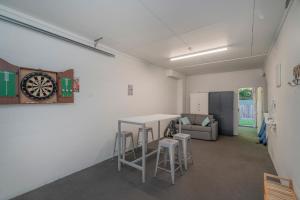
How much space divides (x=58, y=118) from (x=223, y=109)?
6.03 metres

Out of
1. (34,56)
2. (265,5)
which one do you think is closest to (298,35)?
(265,5)

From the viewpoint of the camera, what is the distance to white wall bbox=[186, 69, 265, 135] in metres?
5.84

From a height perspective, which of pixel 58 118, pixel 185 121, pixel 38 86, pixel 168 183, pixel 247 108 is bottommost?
pixel 168 183

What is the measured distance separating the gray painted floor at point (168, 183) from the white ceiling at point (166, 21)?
2755 millimetres

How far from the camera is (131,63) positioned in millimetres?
4195

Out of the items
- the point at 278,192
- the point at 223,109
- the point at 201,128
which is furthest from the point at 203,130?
the point at 278,192

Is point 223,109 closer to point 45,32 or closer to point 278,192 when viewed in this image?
point 278,192

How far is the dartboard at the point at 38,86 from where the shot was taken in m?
2.21

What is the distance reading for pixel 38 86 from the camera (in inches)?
92.0

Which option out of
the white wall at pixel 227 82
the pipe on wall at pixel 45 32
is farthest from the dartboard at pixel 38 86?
the white wall at pixel 227 82

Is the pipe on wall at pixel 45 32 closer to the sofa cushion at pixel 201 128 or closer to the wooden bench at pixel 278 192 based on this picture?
the wooden bench at pixel 278 192

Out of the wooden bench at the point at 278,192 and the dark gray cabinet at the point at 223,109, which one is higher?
the dark gray cabinet at the point at 223,109

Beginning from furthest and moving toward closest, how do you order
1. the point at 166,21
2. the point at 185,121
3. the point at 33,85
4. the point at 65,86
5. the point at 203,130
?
the point at 185,121 → the point at 203,130 → the point at 65,86 → the point at 166,21 → the point at 33,85

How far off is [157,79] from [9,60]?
4.02m
